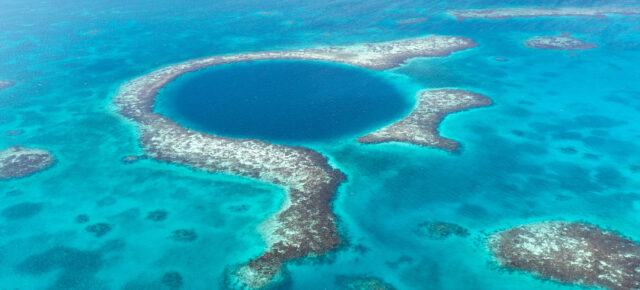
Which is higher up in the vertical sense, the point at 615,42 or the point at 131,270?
the point at 615,42

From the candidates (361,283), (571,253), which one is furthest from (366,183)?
(571,253)

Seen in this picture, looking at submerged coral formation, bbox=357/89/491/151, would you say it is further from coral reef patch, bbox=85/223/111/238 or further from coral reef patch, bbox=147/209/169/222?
coral reef patch, bbox=85/223/111/238

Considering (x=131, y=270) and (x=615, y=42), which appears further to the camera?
(x=615, y=42)

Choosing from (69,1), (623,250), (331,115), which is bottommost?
(623,250)

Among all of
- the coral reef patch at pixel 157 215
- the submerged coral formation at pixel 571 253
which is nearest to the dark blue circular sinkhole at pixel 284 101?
the coral reef patch at pixel 157 215

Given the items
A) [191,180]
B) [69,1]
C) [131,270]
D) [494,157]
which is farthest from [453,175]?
[69,1]

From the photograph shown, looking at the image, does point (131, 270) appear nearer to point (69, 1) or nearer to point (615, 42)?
point (615, 42)
